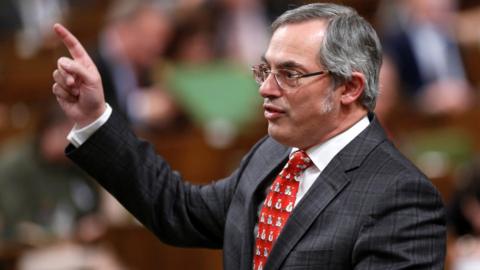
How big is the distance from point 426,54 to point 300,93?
12.0ft

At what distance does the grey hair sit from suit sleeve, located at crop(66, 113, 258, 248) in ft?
1.18

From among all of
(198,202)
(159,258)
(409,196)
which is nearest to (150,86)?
(159,258)

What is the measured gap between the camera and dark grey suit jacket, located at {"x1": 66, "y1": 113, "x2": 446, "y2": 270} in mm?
1851

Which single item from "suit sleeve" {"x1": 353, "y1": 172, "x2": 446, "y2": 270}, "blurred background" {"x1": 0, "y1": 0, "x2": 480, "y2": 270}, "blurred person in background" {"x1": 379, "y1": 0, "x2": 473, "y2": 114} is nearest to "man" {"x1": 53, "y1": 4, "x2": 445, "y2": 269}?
"suit sleeve" {"x1": 353, "y1": 172, "x2": 446, "y2": 270}

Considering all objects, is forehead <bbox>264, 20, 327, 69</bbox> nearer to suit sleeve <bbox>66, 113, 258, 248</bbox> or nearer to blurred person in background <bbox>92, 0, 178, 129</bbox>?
suit sleeve <bbox>66, 113, 258, 248</bbox>

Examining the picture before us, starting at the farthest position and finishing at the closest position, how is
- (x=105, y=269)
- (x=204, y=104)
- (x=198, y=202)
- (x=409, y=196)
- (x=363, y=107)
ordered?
(x=204, y=104) < (x=105, y=269) < (x=198, y=202) < (x=363, y=107) < (x=409, y=196)

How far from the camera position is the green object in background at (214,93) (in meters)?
4.94

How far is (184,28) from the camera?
17.6 feet

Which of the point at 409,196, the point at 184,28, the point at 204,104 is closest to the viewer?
the point at 409,196

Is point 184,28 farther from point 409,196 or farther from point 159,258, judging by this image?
point 409,196

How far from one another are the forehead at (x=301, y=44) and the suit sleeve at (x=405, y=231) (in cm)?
28

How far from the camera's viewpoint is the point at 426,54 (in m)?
5.52

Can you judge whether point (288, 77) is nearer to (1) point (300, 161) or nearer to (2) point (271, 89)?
(2) point (271, 89)

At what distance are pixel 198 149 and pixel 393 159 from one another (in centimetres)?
239
